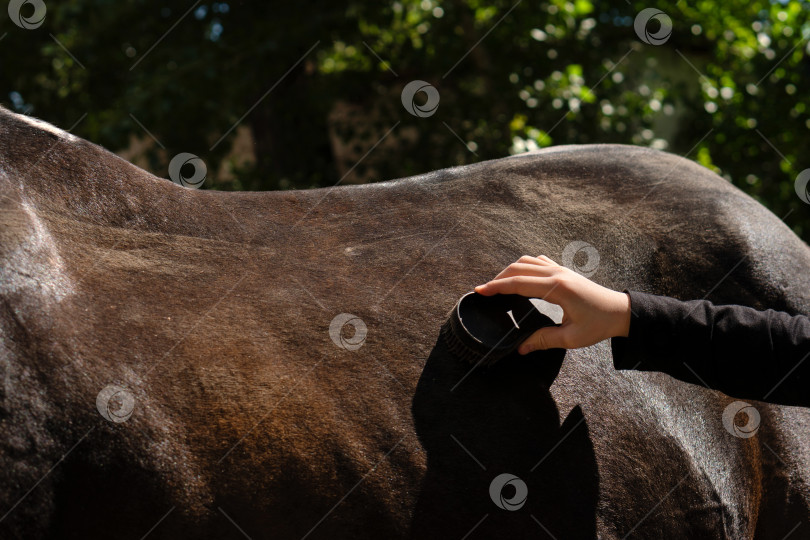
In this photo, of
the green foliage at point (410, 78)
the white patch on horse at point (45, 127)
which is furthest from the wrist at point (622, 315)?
the green foliage at point (410, 78)

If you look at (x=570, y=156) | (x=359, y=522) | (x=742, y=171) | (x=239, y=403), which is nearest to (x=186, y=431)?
(x=239, y=403)

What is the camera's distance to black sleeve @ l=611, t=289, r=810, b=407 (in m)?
1.46

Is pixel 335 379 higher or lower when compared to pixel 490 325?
lower

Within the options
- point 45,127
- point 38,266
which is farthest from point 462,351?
point 45,127

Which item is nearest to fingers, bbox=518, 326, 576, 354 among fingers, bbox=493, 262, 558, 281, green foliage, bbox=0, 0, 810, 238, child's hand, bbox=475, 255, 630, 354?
child's hand, bbox=475, 255, 630, 354

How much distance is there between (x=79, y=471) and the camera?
52.0 inches

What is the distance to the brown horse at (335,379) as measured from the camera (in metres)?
1.35

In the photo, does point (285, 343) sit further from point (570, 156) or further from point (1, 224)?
point (570, 156)

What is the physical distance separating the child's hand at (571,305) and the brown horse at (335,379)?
0.08m

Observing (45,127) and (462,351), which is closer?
(462,351)

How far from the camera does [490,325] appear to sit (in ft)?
4.84

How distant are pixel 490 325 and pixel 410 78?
19.4 ft

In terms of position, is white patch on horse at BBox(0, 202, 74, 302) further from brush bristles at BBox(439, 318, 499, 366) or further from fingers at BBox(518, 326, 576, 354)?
fingers at BBox(518, 326, 576, 354)

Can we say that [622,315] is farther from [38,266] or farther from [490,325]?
[38,266]
